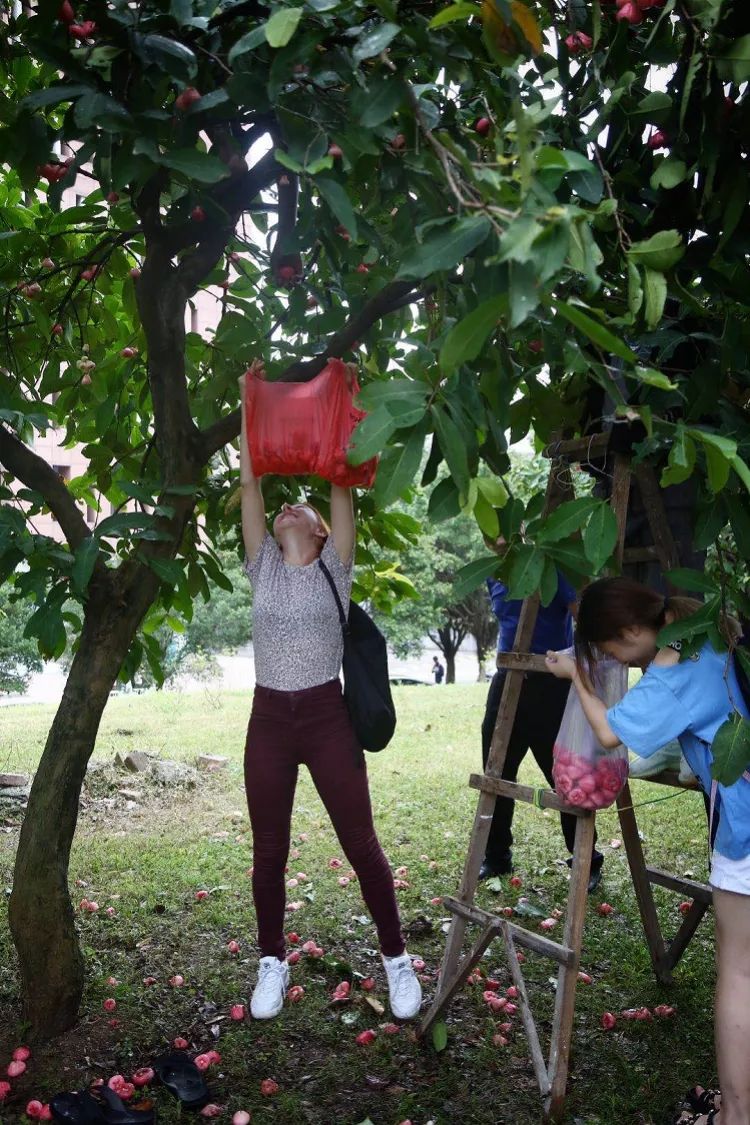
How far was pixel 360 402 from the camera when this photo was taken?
1.72m

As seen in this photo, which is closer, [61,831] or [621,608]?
[621,608]

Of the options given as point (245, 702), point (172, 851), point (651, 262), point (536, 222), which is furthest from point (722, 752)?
point (245, 702)

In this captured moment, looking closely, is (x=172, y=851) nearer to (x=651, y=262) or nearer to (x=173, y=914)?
(x=173, y=914)

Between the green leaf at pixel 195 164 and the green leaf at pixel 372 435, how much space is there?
2.00 ft

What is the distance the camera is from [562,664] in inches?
105

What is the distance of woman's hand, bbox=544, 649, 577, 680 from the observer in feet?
8.73

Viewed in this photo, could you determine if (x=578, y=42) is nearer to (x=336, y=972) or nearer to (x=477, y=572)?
(x=477, y=572)

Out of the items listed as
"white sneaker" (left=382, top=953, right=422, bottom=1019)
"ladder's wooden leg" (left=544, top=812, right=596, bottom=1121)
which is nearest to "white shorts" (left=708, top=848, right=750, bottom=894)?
"ladder's wooden leg" (left=544, top=812, right=596, bottom=1121)

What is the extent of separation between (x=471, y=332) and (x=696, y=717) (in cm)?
129

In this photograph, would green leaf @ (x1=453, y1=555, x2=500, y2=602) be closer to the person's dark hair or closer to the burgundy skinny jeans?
the person's dark hair

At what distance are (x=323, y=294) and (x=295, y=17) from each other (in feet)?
5.71

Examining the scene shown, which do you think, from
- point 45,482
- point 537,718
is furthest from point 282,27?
point 537,718

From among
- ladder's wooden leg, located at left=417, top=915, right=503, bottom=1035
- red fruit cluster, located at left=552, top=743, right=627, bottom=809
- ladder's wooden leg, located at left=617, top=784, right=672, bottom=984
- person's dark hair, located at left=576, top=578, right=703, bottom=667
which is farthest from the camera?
ladder's wooden leg, located at left=617, top=784, right=672, bottom=984

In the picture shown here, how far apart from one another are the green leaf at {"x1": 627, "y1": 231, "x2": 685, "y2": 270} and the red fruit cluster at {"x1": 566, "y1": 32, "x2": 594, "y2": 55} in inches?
34.0
